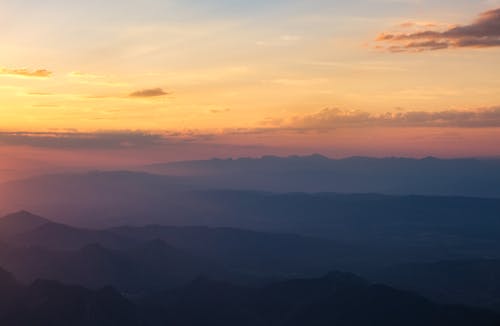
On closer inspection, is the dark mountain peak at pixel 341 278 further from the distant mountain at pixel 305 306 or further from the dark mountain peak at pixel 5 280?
the dark mountain peak at pixel 5 280

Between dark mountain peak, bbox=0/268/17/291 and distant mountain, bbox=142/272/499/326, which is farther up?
dark mountain peak, bbox=0/268/17/291

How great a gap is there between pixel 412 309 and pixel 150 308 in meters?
71.8

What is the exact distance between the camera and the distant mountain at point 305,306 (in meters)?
153

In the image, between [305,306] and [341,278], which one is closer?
[305,306]

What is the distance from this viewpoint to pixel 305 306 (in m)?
170

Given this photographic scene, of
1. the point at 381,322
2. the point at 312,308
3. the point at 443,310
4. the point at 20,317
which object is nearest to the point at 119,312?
the point at 20,317

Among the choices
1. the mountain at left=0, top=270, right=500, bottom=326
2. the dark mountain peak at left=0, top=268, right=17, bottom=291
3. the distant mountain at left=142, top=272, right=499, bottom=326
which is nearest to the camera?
the mountain at left=0, top=270, right=500, bottom=326

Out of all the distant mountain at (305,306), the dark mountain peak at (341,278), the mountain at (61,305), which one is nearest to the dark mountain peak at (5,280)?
the mountain at (61,305)

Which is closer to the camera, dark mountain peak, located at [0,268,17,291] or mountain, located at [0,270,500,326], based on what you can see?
mountain, located at [0,270,500,326]

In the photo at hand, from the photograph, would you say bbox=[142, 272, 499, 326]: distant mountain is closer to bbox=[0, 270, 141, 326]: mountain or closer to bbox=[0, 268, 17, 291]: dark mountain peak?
bbox=[0, 270, 141, 326]: mountain

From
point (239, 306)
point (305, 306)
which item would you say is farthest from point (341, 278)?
point (239, 306)

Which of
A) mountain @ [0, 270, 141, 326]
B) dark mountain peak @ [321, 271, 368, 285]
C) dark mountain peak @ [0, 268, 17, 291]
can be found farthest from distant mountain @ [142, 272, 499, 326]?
dark mountain peak @ [0, 268, 17, 291]

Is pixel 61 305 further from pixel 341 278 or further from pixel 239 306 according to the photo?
pixel 341 278

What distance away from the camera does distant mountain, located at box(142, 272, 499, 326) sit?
153 m
